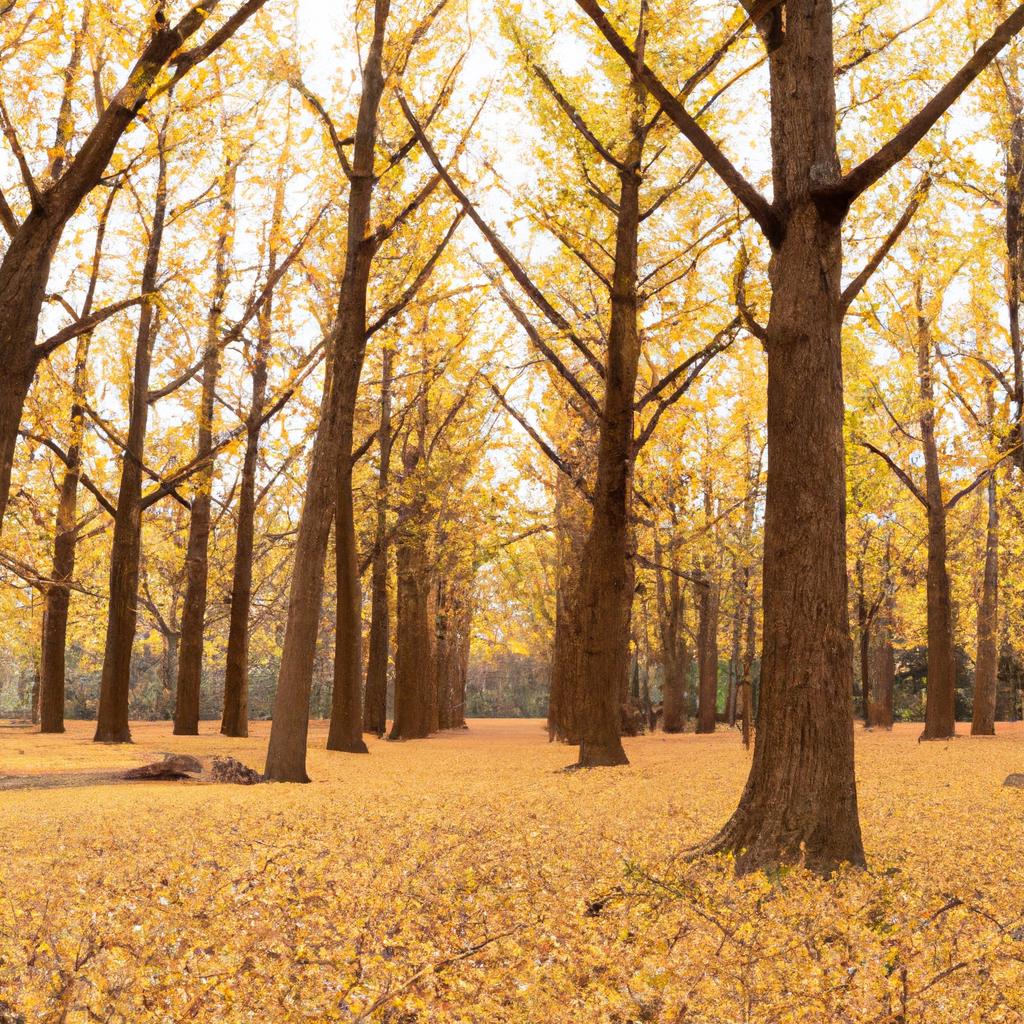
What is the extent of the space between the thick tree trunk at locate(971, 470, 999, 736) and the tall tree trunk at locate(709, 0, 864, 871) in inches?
651

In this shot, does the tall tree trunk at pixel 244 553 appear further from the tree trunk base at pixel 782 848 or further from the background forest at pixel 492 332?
the tree trunk base at pixel 782 848

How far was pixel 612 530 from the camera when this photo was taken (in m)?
12.3

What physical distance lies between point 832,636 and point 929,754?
9.85 metres

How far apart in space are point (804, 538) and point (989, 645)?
17738mm

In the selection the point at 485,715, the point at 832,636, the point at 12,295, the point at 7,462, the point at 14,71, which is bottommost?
the point at 485,715

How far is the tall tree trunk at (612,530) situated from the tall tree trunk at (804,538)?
6.39m

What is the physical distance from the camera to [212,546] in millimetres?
27594

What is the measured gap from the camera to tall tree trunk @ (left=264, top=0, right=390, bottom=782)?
1078 cm

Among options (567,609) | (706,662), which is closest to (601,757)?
(567,609)

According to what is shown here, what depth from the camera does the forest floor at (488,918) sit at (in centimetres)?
289

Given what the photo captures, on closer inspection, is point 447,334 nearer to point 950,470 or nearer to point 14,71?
point 14,71

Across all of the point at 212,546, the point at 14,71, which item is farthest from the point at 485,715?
the point at 14,71

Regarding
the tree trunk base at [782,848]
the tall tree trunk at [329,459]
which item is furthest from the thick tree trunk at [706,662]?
the tree trunk base at [782,848]

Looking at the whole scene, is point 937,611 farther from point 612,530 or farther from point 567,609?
point 612,530
